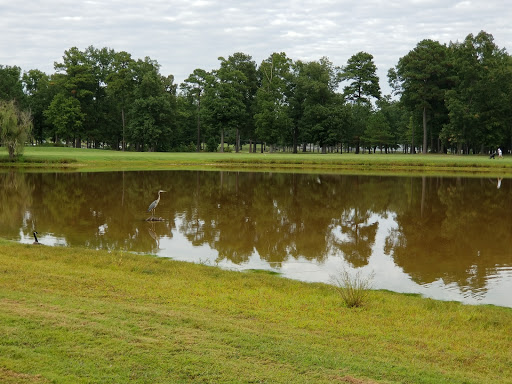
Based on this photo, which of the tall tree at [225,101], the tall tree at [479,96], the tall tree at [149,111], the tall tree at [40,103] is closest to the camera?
the tall tree at [479,96]

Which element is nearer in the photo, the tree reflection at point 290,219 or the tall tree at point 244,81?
the tree reflection at point 290,219

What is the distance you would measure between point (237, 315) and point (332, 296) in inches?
101

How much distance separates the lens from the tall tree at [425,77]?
74500 mm

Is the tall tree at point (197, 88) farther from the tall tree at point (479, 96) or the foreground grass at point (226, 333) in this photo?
the foreground grass at point (226, 333)

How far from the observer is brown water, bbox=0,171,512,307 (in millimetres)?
13078

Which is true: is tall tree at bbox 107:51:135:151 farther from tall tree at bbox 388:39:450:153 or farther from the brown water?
the brown water

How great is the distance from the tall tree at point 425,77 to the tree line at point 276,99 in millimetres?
167

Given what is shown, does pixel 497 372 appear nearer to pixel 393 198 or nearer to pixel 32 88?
pixel 393 198

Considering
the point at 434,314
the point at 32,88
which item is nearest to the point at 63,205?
the point at 434,314

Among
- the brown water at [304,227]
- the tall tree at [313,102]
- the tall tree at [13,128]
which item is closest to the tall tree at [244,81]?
the tall tree at [313,102]

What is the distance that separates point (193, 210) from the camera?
76.8 feet

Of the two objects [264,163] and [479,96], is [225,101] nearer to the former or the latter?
[264,163]

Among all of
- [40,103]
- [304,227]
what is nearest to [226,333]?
[304,227]

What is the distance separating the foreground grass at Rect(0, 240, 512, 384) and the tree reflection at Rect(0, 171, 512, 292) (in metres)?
3.54
